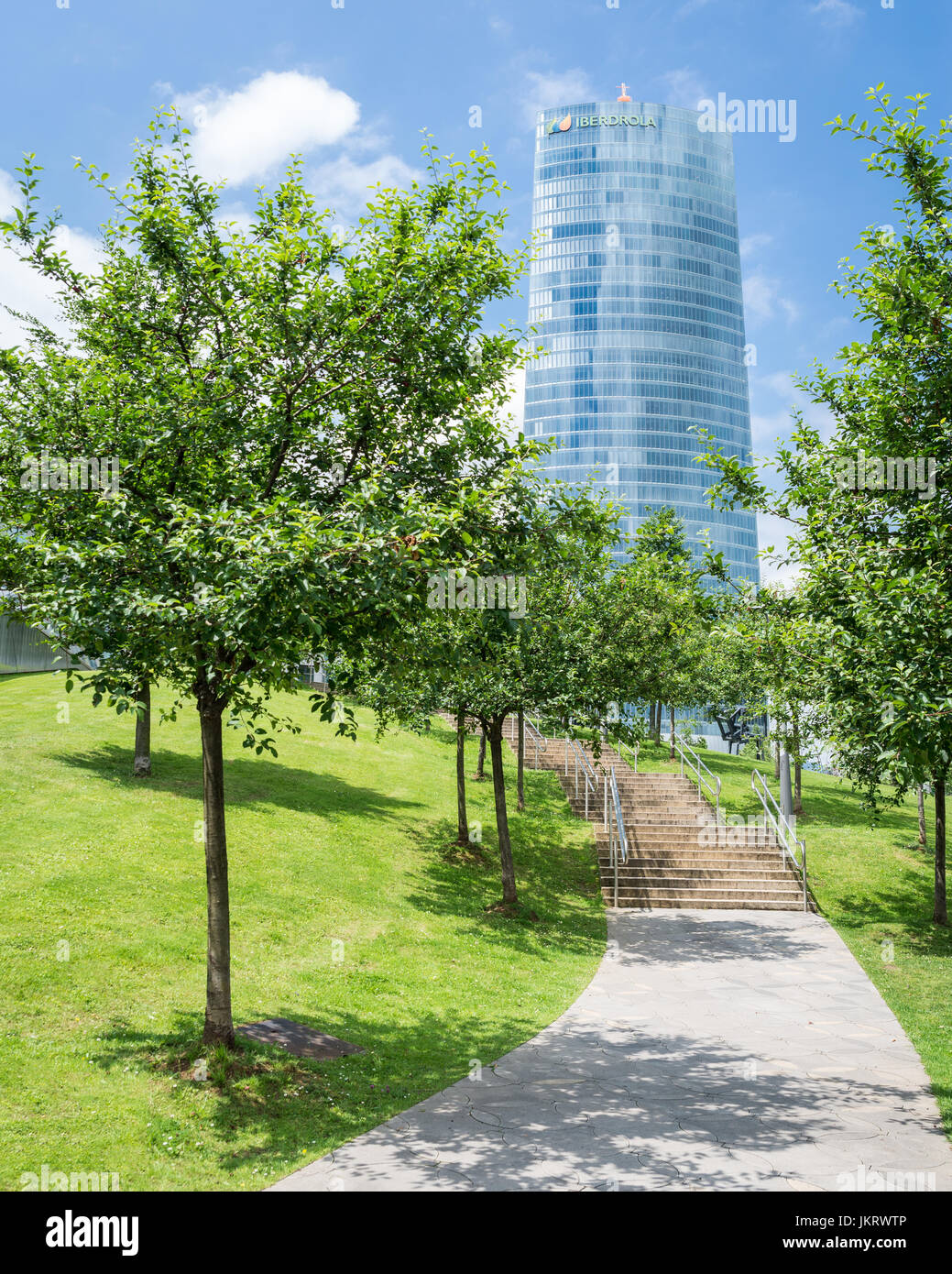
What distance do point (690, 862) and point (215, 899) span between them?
46.0ft

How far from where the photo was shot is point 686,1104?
332 inches

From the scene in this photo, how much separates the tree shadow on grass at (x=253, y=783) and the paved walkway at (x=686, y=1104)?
9.02 m

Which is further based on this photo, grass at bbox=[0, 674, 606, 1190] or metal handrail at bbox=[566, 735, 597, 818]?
metal handrail at bbox=[566, 735, 597, 818]

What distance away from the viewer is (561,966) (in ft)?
47.2

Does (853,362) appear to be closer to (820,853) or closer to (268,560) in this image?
(268,560)

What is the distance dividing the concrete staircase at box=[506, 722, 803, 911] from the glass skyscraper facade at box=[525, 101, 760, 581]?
388 feet

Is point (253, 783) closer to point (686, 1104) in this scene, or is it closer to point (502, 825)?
point (502, 825)

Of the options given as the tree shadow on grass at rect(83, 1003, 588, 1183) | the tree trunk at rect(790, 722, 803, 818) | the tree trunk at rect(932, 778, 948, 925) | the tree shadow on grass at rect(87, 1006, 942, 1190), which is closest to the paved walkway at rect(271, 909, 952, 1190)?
the tree shadow on grass at rect(87, 1006, 942, 1190)

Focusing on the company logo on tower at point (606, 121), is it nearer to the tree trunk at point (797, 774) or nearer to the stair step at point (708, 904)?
the tree trunk at point (797, 774)

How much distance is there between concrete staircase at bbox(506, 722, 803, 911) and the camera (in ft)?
62.6

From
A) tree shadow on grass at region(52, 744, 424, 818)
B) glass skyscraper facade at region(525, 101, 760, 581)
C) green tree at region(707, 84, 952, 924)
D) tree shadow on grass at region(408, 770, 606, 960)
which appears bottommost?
tree shadow on grass at region(408, 770, 606, 960)

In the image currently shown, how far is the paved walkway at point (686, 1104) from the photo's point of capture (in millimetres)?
6664

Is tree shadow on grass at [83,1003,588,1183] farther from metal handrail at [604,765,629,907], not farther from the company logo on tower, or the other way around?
the company logo on tower
